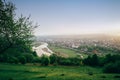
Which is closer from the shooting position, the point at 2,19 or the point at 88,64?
the point at 2,19

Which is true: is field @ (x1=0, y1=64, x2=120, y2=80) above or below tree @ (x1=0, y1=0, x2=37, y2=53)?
below

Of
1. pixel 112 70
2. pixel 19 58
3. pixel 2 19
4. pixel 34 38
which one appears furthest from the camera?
pixel 19 58

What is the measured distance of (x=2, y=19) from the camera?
104ft

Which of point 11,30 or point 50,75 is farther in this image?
point 50,75

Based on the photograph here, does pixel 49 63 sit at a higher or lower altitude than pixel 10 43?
lower

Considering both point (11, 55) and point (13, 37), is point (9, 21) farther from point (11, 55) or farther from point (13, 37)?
point (11, 55)

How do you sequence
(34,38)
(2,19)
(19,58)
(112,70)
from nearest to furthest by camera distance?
1. (2,19)
2. (34,38)
3. (112,70)
4. (19,58)

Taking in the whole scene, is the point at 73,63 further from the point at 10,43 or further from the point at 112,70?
the point at 10,43

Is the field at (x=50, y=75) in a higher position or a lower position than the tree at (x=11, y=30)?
lower

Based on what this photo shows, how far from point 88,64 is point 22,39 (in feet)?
179

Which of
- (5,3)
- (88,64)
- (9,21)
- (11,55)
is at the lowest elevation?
(88,64)

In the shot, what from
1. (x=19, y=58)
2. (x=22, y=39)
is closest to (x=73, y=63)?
(x=19, y=58)

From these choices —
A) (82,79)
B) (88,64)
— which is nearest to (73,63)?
(88,64)

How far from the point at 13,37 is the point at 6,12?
4.80 m
